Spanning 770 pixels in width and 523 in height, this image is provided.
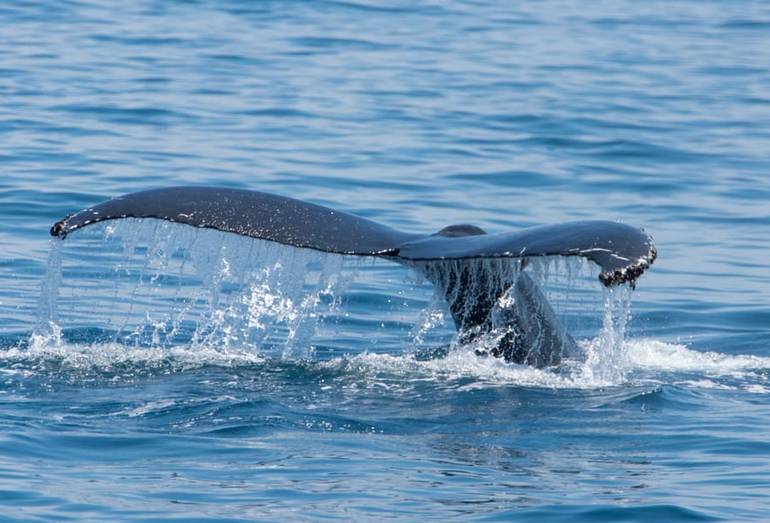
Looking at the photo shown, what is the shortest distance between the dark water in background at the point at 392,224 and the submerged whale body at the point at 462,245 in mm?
289

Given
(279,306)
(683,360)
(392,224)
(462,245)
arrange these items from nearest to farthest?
(462,245) < (683,360) < (279,306) < (392,224)

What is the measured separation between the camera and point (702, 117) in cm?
2011

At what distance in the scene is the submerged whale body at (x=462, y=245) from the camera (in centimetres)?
646

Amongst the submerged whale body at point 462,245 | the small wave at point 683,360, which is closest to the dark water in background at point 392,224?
the small wave at point 683,360

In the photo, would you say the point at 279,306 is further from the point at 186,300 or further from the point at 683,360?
the point at 683,360

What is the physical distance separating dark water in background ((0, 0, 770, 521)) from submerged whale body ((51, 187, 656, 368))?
0.95ft

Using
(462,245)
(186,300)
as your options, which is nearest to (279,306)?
(186,300)

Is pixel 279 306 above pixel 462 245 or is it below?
below

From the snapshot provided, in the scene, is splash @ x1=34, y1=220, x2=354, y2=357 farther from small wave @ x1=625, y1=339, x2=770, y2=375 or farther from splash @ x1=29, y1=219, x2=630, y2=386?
small wave @ x1=625, y1=339, x2=770, y2=375

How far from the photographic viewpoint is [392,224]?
13.5 metres

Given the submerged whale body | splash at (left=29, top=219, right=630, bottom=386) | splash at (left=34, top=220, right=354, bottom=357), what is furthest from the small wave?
splash at (left=34, top=220, right=354, bottom=357)

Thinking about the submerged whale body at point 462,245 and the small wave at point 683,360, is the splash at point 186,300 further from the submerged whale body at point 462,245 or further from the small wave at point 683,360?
the small wave at point 683,360

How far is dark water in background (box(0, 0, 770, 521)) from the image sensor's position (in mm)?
6438

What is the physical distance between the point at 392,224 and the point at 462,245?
651 cm
